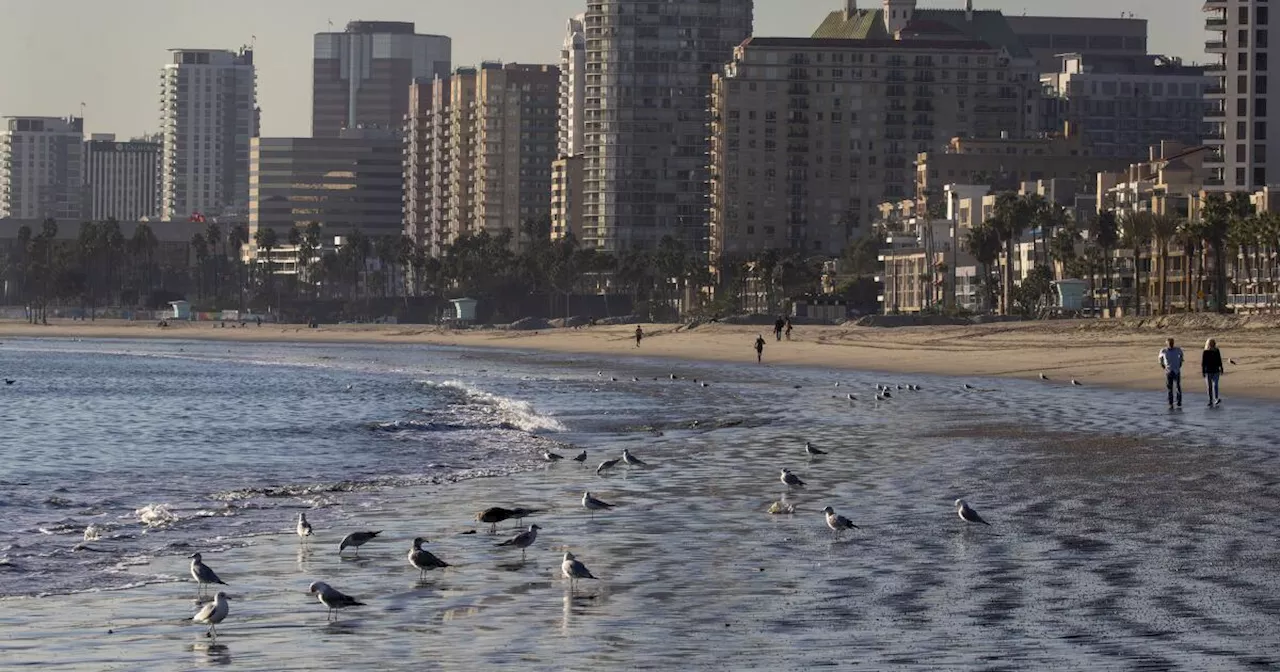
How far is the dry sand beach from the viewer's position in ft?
227

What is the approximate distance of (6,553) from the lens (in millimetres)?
22484

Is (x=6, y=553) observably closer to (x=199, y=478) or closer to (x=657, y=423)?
(x=199, y=478)

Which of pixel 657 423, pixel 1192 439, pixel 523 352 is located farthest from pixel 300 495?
pixel 523 352

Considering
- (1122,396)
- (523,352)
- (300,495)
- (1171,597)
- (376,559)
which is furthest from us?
(523,352)

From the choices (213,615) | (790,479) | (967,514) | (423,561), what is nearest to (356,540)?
(423,561)

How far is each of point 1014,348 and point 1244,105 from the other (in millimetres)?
87987

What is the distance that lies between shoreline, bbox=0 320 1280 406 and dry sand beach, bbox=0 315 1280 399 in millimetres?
73

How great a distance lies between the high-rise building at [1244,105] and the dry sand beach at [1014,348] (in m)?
47.8

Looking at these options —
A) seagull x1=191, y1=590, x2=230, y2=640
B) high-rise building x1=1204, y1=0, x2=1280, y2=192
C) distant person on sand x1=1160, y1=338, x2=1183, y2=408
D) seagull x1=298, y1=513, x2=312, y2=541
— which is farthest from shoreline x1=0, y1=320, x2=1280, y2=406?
high-rise building x1=1204, y1=0, x2=1280, y2=192

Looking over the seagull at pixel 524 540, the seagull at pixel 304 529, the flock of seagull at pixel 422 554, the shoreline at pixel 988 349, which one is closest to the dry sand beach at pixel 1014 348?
the shoreline at pixel 988 349

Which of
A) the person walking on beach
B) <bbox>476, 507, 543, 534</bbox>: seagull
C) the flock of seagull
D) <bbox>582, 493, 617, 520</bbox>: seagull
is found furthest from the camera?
the person walking on beach

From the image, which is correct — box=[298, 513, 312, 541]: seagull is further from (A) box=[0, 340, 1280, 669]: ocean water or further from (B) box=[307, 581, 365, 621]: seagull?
(B) box=[307, 581, 365, 621]: seagull

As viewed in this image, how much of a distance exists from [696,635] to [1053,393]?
45.5 meters

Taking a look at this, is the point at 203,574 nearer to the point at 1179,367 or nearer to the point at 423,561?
the point at 423,561
